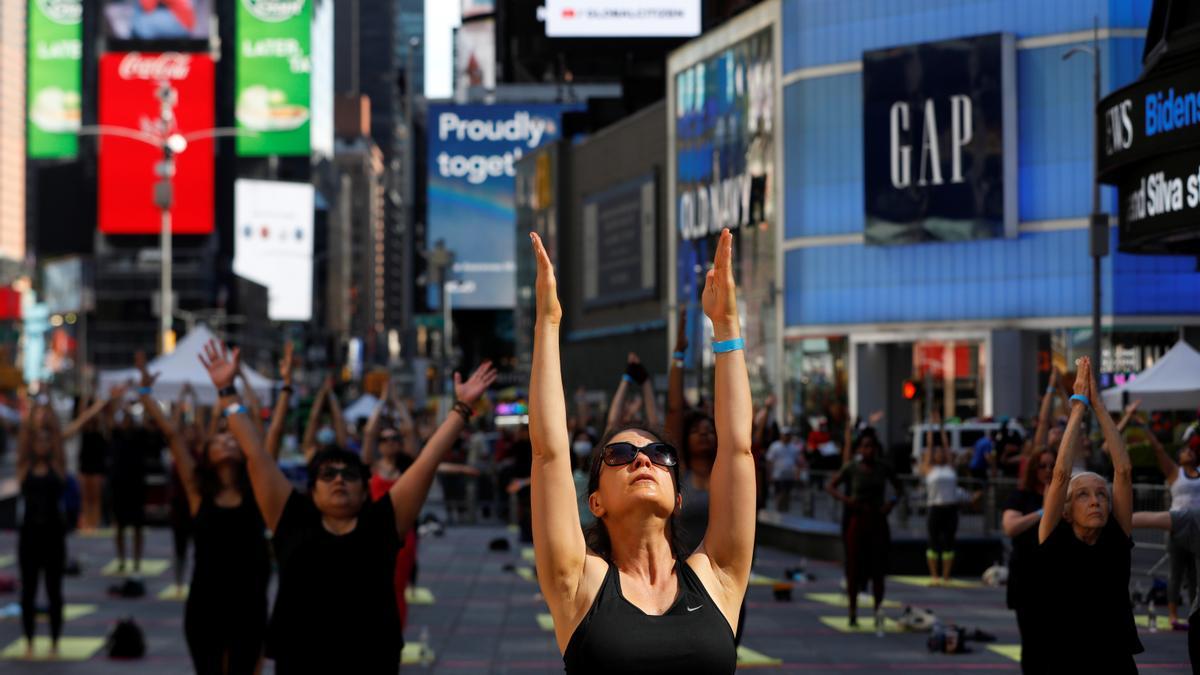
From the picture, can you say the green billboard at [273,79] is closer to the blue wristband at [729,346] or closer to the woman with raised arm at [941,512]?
the woman with raised arm at [941,512]

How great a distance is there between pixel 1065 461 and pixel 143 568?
17.2 m

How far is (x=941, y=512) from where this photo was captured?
2180cm

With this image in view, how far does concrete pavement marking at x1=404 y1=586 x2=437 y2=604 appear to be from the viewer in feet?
63.2

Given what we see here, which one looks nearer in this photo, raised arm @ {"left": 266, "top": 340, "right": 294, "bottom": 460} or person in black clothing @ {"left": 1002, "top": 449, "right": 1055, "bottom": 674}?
person in black clothing @ {"left": 1002, "top": 449, "right": 1055, "bottom": 674}

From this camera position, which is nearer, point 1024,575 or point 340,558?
point 340,558

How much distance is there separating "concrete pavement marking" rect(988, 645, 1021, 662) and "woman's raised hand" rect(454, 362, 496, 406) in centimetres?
793

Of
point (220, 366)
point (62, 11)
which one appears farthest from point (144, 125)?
point (220, 366)

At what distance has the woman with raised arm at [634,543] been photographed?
4.46m

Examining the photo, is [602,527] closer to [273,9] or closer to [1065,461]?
[1065,461]

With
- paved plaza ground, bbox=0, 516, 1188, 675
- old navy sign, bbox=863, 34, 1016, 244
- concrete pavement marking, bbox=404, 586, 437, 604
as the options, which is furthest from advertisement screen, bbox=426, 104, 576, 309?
concrete pavement marking, bbox=404, 586, 437, 604

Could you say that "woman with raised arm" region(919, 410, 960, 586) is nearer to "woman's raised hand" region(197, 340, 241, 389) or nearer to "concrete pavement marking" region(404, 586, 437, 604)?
"concrete pavement marking" region(404, 586, 437, 604)

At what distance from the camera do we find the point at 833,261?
181ft

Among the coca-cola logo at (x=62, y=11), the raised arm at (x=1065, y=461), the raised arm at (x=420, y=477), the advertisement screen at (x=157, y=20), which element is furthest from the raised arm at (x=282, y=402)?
the coca-cola logo at (x=62, y=11)

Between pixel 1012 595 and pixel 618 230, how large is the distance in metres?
70.3
